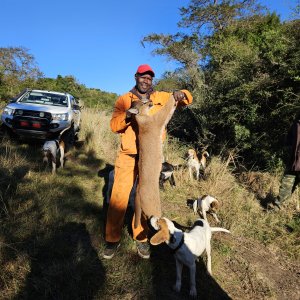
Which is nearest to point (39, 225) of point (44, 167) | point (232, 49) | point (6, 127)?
point (44, 167)

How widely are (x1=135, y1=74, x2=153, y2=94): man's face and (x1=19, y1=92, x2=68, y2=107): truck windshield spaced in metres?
7.00

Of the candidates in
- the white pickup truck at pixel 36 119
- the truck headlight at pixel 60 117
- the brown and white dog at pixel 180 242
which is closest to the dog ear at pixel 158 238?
the brown and white dog at pixel 180 242

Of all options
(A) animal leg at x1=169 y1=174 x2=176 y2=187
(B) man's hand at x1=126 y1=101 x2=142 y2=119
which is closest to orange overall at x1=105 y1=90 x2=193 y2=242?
(B) man's hand at x1=126 y1=101 x2=142 y2=119

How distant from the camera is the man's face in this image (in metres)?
3.93

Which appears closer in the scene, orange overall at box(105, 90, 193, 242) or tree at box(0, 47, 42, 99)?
orange overall at box(105, 90, 193, 242)

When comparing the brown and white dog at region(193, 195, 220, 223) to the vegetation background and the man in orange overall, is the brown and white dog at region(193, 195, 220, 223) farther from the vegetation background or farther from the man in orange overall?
the man in orange overall

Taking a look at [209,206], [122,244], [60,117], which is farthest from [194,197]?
[60,117]

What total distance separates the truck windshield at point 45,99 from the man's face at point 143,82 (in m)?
7.00

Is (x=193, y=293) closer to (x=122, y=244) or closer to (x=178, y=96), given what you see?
(x=122, y=244)

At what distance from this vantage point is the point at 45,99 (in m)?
10.5

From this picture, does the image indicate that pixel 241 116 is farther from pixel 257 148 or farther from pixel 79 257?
pixel 79 257

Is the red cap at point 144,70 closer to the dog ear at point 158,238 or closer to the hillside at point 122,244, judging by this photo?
the dog ear at point 158,238

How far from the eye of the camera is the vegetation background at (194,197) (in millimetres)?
3617

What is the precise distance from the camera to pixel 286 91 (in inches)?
288
